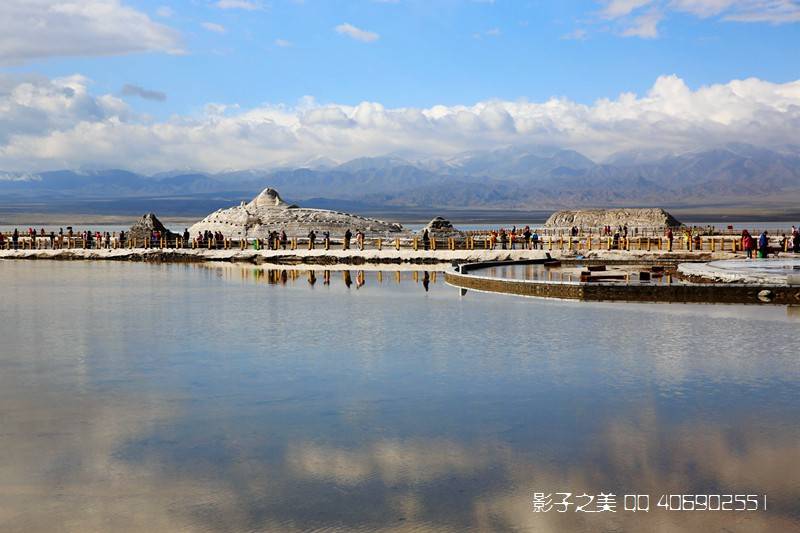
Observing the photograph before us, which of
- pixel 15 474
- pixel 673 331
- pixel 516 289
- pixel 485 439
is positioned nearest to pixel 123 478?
pixel 15 474

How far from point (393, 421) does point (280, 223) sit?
7714 centimetres

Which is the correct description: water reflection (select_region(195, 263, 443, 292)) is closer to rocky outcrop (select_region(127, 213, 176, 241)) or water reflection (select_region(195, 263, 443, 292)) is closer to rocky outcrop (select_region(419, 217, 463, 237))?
rocky outcrop (select_region(127, 213, 176, 241))

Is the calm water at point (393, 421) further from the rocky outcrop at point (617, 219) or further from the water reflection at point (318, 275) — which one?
the rocky outcrop at point (617, 219)

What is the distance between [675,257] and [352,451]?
3644cm

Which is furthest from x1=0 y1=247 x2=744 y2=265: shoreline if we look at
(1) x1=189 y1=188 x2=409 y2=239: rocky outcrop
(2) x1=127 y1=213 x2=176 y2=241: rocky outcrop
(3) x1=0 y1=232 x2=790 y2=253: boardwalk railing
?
(1) x1=189 y1=188 x2=409 y2=239: rocky outcrop

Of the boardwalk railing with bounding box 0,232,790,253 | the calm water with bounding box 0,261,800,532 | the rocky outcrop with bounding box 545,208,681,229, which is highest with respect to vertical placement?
the rocky outcrop with bounding box 545,208,681,229

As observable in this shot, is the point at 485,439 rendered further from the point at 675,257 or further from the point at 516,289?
the point at 675,257

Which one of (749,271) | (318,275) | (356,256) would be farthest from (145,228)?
(749,271)

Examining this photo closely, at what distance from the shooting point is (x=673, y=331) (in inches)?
796

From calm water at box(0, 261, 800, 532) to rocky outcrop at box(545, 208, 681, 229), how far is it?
269ft

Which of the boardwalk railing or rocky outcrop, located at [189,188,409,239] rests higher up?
rocky outcrop, located at [189,188,409,239]

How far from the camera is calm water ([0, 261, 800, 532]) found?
28.9 ft

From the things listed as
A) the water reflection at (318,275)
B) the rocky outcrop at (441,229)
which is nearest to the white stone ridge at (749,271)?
the water reflection at (318,275)

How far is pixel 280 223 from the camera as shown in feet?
289
